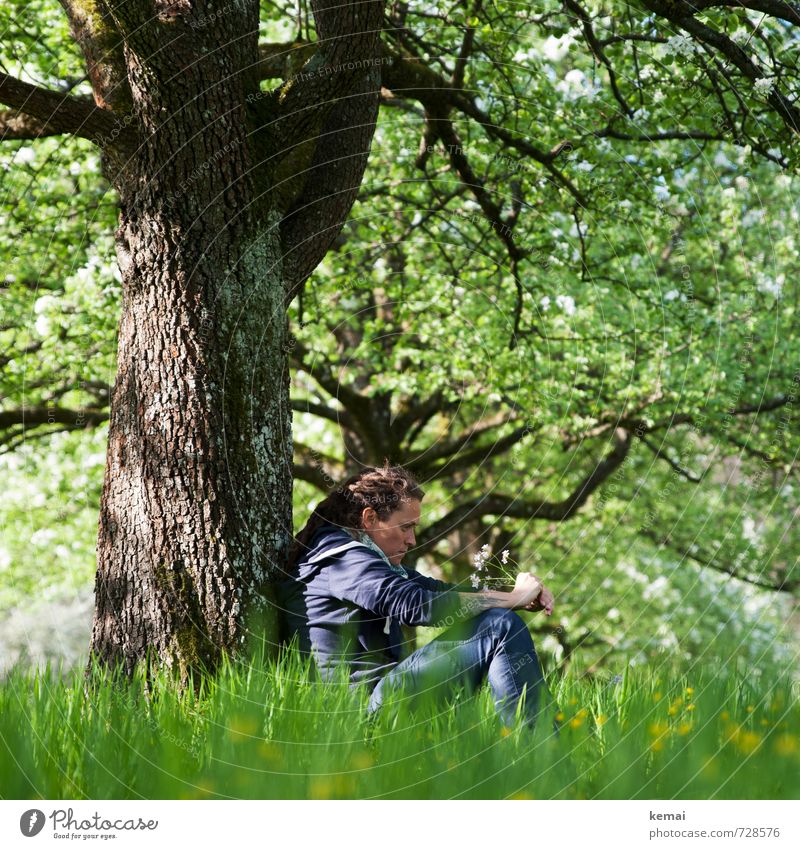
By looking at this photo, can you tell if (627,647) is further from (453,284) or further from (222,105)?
(222,105)

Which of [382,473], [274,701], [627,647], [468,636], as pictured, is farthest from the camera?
[627,647]

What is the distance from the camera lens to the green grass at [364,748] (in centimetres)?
317

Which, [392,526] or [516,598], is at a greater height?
[392,526]

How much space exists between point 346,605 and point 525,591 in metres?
0.85

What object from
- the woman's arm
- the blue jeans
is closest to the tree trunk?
the blue jeans

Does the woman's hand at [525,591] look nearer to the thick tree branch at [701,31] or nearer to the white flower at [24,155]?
the thick tree branch at [701,31]

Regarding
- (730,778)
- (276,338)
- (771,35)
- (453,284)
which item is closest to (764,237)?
(453,284)

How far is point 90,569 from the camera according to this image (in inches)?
614

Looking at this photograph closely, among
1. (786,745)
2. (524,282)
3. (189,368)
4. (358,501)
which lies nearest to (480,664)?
(358,501)

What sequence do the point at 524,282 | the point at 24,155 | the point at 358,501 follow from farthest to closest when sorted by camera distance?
the point at 524,282 < the point at 24,155 < the point at 358,501

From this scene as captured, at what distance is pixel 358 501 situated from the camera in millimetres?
4895

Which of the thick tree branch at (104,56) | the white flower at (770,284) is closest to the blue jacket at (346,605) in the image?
the thick tree branch at (104,56)

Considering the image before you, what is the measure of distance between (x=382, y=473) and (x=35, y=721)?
2.08m
